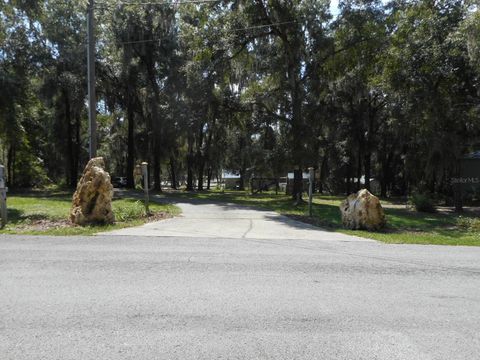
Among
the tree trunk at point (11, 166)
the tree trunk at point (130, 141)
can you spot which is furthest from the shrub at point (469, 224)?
the tree trunk at point (11, 166)

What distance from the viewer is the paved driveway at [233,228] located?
36.0 ft

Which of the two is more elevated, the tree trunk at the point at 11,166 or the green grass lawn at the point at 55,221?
the tree trunk at the point at 11,166

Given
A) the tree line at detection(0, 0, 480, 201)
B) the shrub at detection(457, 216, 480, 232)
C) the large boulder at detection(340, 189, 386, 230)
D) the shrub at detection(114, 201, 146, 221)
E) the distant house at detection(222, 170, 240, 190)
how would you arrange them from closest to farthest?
the large boulder at detection(340, 189, 386, 230) → the shrub at detection(114, 201, 146, 221) → the shrub at detection(457, 216, 480, 232) → the tree line at detection(0, 0, 480, 201) → the distant house at detection(222, 170, 240, 190)

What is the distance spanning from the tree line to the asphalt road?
38.9 ft

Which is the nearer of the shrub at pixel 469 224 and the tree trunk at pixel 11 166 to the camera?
the shrub at pixel 469 224

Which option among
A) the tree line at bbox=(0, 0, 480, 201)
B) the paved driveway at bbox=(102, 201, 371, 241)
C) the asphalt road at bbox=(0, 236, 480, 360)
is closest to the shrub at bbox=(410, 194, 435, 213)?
the tree line at bbox=(0, 0, 480, 201)

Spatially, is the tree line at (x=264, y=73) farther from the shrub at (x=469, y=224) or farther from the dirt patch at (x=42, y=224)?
the dirt patch at (x=42, y=224)

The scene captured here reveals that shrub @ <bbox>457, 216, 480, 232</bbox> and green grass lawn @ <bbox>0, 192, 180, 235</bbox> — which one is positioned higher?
green grass lawn @ <bbox>0, 192, 180, 235</bbox>

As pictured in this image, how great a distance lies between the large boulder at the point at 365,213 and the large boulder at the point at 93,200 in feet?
23.4

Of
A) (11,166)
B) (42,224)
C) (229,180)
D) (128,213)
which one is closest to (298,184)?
(128,213)

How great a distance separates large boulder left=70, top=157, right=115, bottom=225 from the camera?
1223 centimetres

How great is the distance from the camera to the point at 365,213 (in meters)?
13.2

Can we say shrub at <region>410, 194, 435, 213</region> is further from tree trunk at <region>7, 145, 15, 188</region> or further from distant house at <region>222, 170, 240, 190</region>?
distant house at <region>222, 170, 240, 190</region>

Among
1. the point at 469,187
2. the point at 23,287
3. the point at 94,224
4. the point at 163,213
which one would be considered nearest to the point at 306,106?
the point at 469,187
